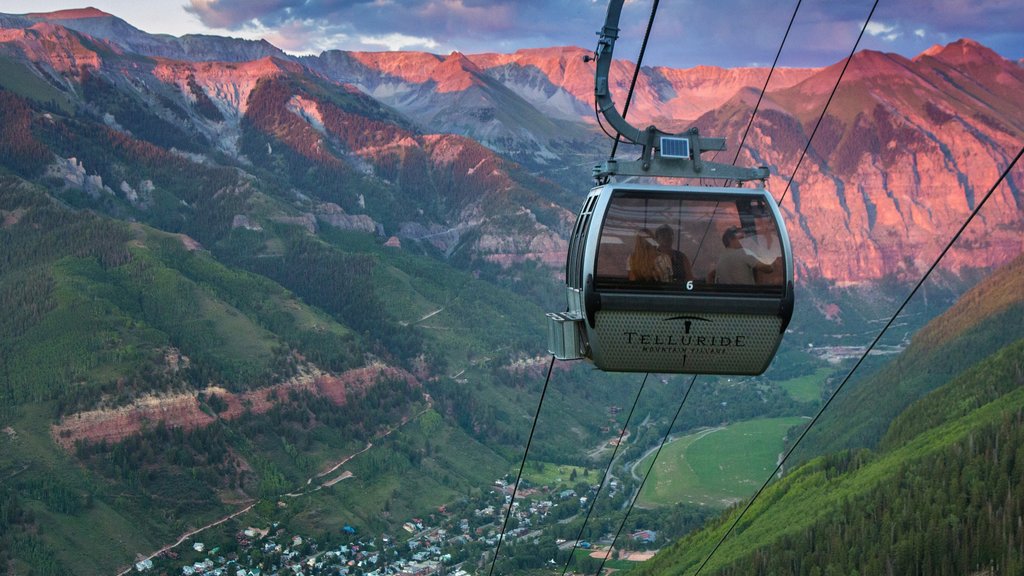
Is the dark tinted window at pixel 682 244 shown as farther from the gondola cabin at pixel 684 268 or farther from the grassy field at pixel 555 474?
the grassy field at pixel 555 474

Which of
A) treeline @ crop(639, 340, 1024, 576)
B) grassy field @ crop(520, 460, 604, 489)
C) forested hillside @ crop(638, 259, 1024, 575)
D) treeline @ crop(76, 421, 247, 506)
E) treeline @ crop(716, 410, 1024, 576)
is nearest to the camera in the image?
treeline @ crop(716, 410, 1024, 576)

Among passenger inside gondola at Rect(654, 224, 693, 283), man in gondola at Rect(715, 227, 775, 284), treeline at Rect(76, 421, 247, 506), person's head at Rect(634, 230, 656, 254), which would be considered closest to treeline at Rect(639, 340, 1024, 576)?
treeline at Rect(76, 421, 247, 506)

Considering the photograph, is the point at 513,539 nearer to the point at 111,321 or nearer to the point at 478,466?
the point at 478,466

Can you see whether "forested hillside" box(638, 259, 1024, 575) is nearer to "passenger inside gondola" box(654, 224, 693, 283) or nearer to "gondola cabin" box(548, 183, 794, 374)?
"gondola cabin" box(548, 183, 794, 374)

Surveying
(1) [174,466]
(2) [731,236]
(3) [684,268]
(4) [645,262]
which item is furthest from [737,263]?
(1) [174,466]

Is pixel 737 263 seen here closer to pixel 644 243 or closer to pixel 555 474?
pixel 644 243

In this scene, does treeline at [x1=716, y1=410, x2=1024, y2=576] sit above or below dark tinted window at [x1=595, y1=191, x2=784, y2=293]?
below
